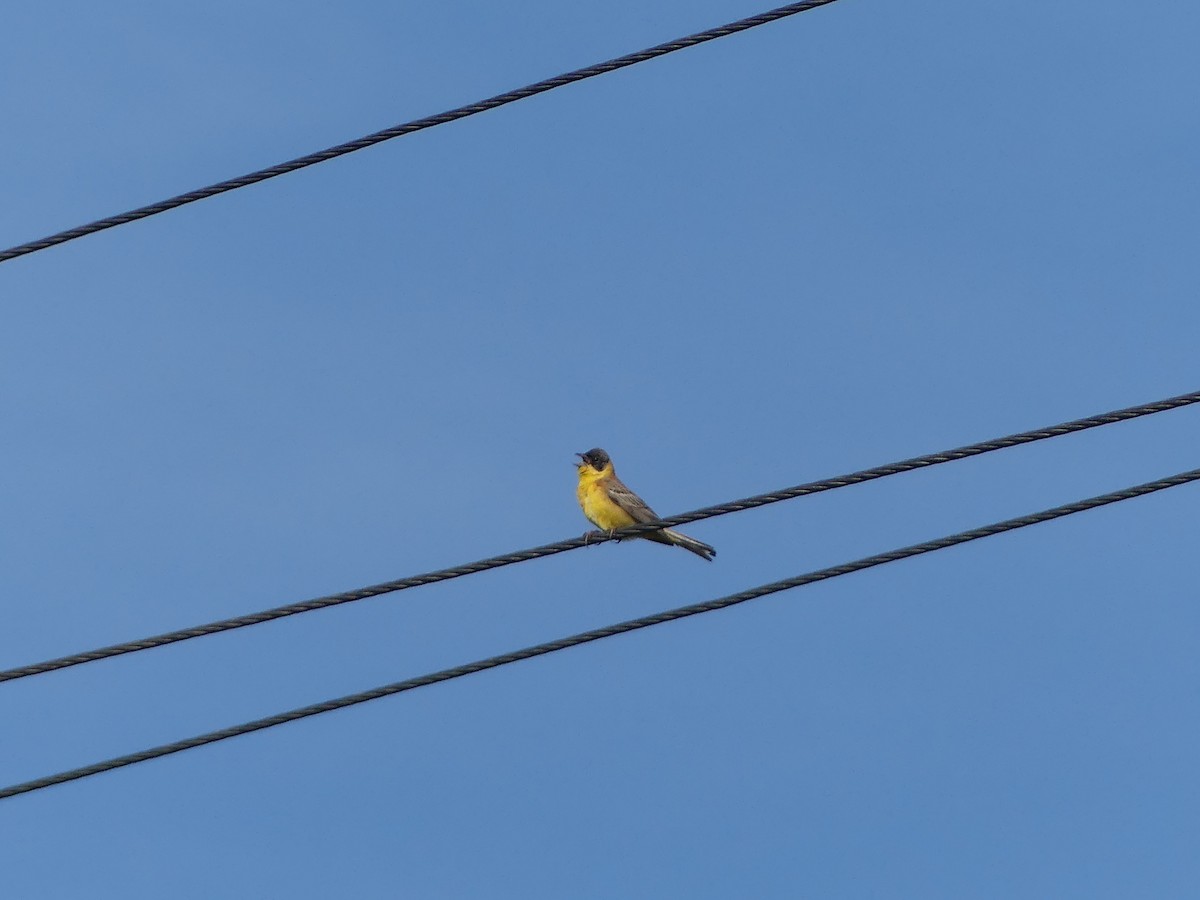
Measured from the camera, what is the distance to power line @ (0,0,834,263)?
953 centimetres

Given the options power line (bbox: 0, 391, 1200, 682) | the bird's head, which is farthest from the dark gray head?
power line (bbox: 0, 391, 1200, 682)

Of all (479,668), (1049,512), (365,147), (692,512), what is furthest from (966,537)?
(365,147)

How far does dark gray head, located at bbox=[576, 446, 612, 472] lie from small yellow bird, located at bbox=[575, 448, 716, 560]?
1.04 feet

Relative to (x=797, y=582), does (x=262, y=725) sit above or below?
below

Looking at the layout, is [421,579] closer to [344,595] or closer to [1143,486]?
[344,595]

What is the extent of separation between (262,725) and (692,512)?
260 cm

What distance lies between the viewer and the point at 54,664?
8.80m

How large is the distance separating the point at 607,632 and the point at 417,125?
2.82 m

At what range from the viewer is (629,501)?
1709cm

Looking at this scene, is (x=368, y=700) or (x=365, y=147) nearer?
(x=368, y=700)

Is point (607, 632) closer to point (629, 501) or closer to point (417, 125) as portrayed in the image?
point (417, 125)

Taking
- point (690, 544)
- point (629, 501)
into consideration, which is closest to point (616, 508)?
point (629, 501)

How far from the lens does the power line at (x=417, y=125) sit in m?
9.53

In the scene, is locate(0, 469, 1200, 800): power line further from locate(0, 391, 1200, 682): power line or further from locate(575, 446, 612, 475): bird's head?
locate(575, 446, 612, 475): bird's head
